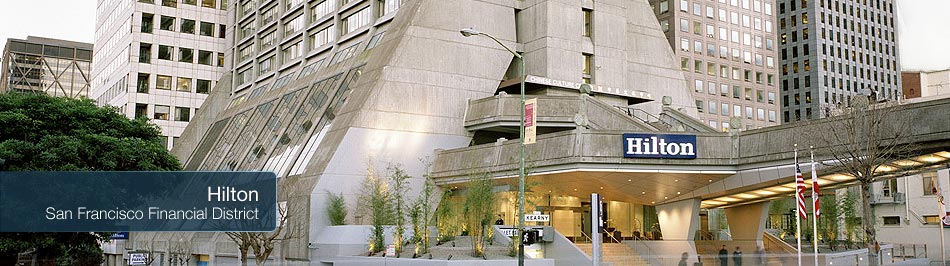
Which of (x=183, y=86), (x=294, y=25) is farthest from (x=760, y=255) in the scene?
(x=183, y=86)

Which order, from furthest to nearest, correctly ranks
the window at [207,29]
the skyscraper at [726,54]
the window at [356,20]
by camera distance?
the skyscraper at [726,54] → the window at [207,29] → the window at [356,20]

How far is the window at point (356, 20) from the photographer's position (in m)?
65.1

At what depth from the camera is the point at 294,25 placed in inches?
3034

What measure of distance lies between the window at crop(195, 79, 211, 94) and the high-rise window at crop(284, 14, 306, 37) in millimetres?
20769

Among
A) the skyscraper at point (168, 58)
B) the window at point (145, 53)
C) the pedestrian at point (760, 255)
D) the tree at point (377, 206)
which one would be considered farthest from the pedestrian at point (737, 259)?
the window at point (145, 53)

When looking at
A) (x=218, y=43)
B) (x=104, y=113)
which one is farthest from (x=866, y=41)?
(x=104, y=113)

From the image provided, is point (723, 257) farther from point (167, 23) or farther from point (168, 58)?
point (167, 23)

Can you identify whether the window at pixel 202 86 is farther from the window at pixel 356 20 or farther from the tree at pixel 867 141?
the tree at pixel 867 141

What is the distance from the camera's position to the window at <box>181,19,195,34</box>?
314 feet

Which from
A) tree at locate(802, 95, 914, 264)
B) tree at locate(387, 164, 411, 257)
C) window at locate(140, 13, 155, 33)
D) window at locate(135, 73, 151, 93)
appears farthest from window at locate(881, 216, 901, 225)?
window at locate(140, 13, 155, 33)

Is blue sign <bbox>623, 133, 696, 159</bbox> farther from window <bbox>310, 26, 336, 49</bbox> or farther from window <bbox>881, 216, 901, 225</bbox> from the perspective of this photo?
window <bbox>881, 216, 901, 225</bbox>

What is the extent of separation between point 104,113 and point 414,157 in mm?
17519

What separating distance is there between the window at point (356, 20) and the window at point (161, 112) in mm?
33366

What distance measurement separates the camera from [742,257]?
42812mm
